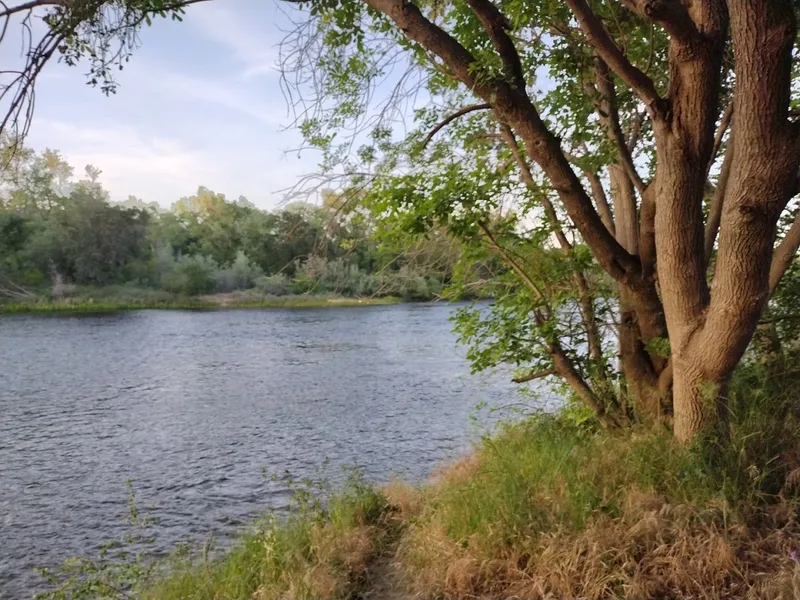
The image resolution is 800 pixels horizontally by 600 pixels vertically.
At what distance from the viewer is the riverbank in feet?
134

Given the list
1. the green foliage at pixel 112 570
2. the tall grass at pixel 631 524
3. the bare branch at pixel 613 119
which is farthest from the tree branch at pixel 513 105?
the green foliage at pixel 112 570

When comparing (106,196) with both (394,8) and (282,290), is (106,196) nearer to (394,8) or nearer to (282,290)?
(282,290)

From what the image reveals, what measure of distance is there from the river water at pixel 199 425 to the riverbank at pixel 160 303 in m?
17.3

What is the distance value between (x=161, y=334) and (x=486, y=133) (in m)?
24.6

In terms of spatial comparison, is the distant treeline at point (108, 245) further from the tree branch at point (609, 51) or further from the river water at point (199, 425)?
the tree branch at point (609, 51)

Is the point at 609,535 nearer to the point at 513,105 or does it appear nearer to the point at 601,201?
the point at 513,105

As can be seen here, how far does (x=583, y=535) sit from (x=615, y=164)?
11.4 ft

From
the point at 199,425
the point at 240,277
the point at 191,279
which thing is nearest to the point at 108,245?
the point at 191,279

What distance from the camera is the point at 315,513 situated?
19.3ft

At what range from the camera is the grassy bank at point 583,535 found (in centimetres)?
331

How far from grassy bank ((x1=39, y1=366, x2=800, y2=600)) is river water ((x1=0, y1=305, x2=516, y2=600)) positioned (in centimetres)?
211

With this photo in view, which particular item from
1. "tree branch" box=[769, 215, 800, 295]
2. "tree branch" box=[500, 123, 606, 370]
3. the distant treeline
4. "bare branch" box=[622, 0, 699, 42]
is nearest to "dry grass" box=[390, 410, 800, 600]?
"tree branch" box=[500, 123, 606, 370]

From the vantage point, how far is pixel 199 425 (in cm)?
1229

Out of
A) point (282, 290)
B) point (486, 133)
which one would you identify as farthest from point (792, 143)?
point (282, 290)
